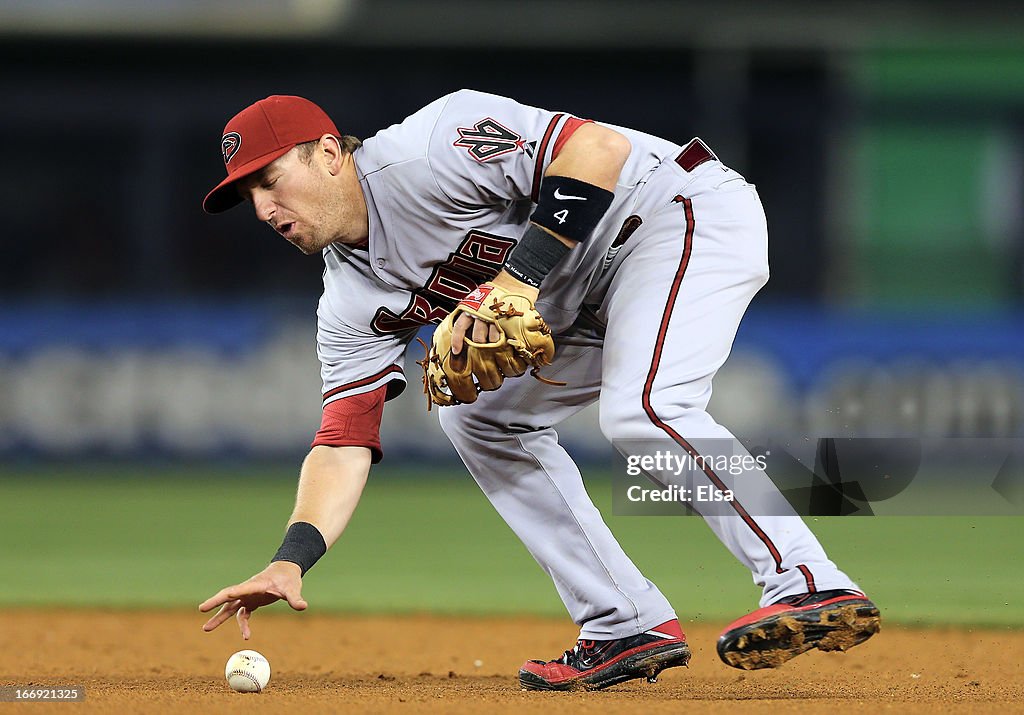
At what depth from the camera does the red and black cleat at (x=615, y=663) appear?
3799 millimetres

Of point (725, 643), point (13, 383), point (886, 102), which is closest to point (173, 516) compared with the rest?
point (13, 383)

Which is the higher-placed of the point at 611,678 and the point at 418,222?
the point at 418,222

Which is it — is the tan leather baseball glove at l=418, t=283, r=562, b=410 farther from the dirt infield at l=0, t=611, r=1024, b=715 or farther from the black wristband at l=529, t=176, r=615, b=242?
the dirt infield at l=0, t=611, r=1024, b=715

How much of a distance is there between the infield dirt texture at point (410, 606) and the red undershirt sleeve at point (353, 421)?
65 cm

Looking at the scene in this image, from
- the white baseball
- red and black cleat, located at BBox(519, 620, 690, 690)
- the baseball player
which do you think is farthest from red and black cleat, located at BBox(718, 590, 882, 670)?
the white baseball

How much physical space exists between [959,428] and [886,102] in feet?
18.8

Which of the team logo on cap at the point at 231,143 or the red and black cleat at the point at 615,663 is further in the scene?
the red and black cleat at the point at 615,663

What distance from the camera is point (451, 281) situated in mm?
3682

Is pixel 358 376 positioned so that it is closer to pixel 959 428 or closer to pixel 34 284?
pixel 959 428

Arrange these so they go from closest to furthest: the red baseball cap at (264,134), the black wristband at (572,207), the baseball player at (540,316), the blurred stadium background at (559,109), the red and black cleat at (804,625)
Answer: the red and black cleat at (804,625), the baseball player at (540,316), the black wristband at (572,207), the red baseball cap at (264,134), the blurred stadium background at (559,109)

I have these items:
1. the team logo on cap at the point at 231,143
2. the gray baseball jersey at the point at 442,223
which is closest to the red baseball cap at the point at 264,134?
the team logo on cap at the point at 231,143

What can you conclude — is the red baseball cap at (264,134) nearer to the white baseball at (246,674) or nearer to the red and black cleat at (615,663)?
the white baseball at (246,674)

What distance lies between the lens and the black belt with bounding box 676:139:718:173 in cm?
363

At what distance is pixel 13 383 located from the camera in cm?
1023
